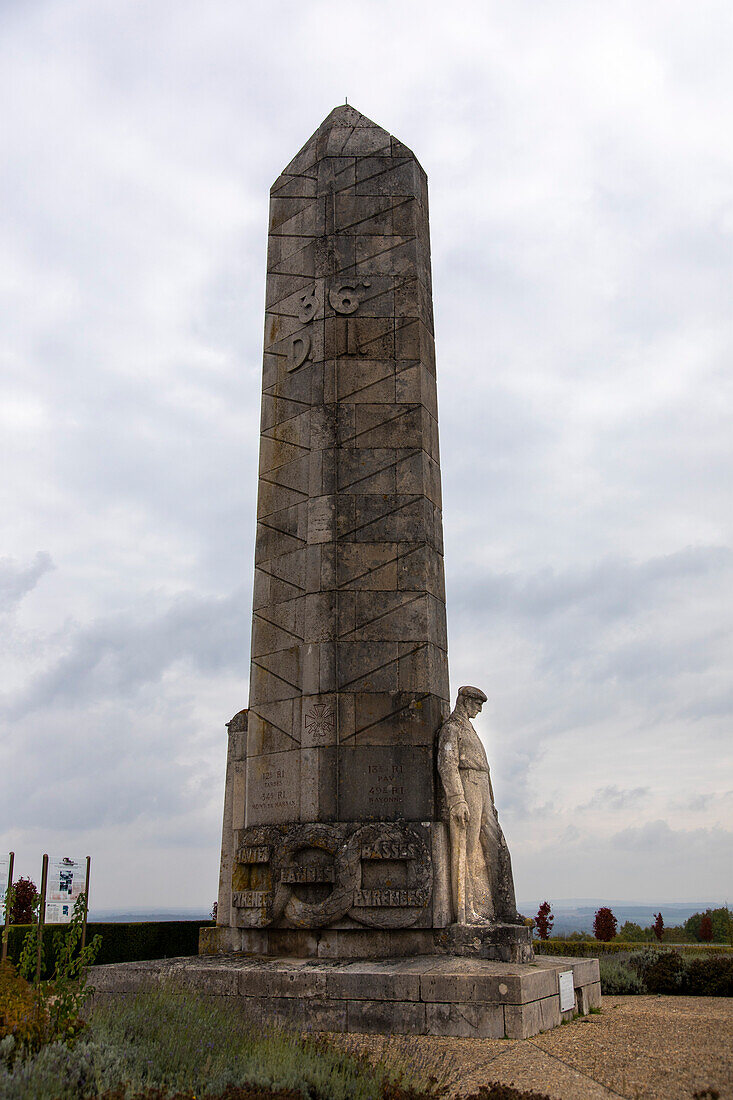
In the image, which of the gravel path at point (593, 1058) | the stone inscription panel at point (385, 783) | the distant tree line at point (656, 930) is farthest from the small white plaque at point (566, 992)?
the distant tree line at point (656, 930)

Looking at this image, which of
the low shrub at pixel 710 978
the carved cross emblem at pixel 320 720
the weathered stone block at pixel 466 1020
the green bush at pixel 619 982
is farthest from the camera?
the green bush at pixel 619 982

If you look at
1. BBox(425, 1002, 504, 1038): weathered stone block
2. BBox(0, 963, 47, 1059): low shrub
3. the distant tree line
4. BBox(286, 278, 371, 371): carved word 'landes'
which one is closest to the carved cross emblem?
BBox(425, 1002, 504, 1038): weathered stone block

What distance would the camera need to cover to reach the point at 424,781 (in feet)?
30.1

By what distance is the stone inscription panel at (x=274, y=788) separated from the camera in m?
9.57

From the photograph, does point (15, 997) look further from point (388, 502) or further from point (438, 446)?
point (438, 446)

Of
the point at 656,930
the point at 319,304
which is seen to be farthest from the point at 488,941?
the point at 656,930

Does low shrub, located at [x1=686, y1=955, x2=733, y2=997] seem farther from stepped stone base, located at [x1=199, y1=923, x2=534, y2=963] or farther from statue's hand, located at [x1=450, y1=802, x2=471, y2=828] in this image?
statue's hand, located at [x1=450, y1=802, x2=471, y2=828]

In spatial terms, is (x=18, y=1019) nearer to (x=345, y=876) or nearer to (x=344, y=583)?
(x=345, y=876)

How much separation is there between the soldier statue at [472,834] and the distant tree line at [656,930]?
8059 mm

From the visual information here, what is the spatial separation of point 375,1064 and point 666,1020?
4.05m

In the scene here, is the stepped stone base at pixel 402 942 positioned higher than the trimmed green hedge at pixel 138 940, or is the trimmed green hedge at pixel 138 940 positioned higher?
the stepped stone base at pixel 402 942

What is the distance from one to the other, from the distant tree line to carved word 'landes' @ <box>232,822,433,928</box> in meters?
8.68

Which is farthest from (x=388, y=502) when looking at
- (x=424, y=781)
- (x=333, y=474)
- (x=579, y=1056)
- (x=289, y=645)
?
(x=579, y=1056)

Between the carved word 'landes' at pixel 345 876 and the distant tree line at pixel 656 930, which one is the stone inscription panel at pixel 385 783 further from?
the distant tree line at pixel 656 930
